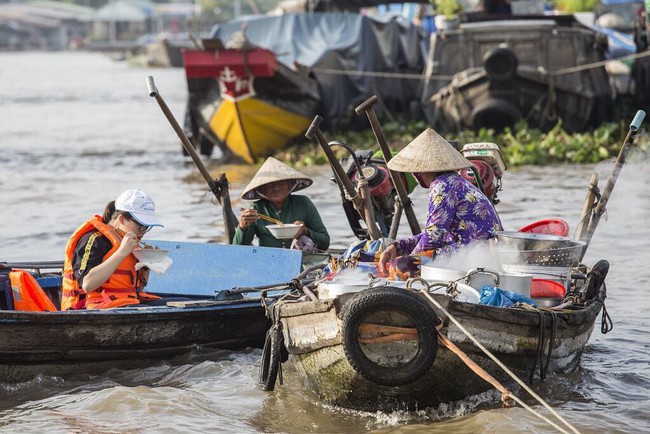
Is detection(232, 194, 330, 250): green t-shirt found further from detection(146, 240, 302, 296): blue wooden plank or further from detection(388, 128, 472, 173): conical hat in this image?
detection(388, 128, 472, 173): conical hat

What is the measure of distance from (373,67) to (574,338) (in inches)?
488

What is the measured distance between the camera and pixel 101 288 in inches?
259

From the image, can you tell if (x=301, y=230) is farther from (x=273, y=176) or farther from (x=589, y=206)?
(x=589, y=206)

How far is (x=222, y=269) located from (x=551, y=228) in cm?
214

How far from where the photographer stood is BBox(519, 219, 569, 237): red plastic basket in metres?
7.09

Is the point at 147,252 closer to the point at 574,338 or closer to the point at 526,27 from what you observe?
the point at 574,338

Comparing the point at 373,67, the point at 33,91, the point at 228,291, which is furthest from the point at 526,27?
the point at 33,91

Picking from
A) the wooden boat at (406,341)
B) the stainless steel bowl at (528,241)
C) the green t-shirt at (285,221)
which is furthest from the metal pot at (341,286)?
the green t-shirt at (285,221)

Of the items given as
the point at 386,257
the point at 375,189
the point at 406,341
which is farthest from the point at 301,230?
the point at 406,341

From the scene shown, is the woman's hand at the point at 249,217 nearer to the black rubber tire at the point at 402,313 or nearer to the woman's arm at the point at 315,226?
the woman's arm at the point at 315,226

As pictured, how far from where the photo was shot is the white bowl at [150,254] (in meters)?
6.23

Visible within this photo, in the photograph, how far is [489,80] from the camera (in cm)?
1565

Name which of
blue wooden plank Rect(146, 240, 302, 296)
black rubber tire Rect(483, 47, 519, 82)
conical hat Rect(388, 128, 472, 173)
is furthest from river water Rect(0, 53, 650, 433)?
black rubber tire Rect(483, 47, 519, 82)

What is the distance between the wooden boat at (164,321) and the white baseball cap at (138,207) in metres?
0.59
